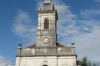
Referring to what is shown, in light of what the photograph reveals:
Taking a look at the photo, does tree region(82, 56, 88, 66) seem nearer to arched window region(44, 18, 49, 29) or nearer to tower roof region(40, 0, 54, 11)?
arched window region(44, 18, 49, 29)

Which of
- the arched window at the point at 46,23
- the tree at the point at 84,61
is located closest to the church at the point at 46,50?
the arched window at the point at 46,23

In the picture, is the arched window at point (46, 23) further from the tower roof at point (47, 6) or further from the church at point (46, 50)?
the tower roof at point (47, 6)

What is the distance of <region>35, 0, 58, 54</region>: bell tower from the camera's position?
33.1m

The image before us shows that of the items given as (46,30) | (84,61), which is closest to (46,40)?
(46,30)

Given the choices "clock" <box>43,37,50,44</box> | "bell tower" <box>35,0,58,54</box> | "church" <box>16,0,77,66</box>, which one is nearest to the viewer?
"church" <box>16,0,77,66</box>

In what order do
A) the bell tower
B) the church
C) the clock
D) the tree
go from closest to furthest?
the church < the bell tower < the clock < the tree

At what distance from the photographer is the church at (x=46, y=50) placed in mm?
32094

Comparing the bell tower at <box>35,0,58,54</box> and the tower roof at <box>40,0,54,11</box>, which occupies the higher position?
the tower roof at <box>40,0,54,11</box>

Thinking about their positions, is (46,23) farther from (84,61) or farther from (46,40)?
(84,61)

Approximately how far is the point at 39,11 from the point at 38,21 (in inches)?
70.2

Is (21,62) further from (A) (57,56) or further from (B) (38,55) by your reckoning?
(A) (57,56)

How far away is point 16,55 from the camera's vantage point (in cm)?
3284

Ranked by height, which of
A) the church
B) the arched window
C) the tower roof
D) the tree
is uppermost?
the tower roof

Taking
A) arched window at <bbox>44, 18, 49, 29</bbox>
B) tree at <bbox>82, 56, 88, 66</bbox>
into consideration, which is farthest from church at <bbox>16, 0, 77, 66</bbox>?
tree at <bbox>82, 56, 88, 66</bbox>
